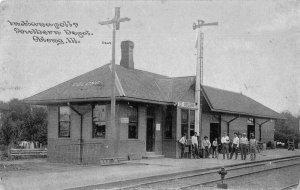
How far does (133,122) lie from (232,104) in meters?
11.5

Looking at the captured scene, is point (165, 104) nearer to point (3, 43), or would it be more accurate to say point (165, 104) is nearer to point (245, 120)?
point (3, 43)

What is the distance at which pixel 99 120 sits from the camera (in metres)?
19.8

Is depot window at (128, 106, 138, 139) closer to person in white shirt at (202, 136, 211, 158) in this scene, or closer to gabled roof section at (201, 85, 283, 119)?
person in white shirt at (202, 136, 211, 158)

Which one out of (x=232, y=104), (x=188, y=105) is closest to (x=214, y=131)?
(x=232, y=104)

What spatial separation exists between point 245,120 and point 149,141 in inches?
458

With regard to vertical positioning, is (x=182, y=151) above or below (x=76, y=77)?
below

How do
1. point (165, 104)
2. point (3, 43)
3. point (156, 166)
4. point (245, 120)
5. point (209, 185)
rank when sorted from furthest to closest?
point (245, 120) < point (165, 104) < point (156, 166) < point (3, 43) < point (209, 185)

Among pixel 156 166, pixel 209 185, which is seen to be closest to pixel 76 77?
pixel 156 166

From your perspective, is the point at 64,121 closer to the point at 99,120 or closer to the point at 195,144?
the point at 99,120

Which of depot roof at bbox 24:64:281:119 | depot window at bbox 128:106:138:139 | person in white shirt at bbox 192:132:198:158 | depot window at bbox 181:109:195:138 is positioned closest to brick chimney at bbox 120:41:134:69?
depot roof at bbox 24:64:281:119

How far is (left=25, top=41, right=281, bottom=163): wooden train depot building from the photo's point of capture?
63.8 ft

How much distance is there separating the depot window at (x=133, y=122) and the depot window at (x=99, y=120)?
4.17 feet

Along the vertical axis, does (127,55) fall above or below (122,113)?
above

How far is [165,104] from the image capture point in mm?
21312
